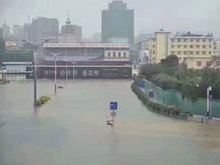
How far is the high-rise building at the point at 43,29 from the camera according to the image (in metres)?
57.4

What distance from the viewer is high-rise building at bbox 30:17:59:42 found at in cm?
5744

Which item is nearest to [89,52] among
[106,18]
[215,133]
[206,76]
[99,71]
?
[99,71]

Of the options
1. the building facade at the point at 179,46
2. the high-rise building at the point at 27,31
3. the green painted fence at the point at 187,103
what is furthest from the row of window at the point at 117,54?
the green painted fence at the point at 187,103

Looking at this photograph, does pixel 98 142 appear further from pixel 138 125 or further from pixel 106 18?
pixel 106 18

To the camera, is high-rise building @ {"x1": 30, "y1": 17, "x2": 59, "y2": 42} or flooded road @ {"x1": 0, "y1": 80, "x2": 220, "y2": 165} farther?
high-rise building @ {"x1": 30, "y1": 17, "x2": 59, "y2": 42}

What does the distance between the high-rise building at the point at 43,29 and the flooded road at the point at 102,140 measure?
1911 inches

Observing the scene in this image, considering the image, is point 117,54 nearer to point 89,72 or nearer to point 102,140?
point 89,72

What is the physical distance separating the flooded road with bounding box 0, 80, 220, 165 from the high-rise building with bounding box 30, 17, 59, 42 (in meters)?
48.5

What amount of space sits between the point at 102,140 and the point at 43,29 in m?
54.0

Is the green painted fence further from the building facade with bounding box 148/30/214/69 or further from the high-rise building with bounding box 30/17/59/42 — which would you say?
the high-rise building with bounding box 30/17/59/42

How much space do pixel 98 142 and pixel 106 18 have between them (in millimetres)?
63975

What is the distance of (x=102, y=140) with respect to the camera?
620 centimetres

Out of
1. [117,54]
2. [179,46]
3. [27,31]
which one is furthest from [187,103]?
[27,31]

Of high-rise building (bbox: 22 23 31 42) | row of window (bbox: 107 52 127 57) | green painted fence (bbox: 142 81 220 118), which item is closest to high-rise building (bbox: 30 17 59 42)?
high-rise building (bbox: 22 23 31 42)
